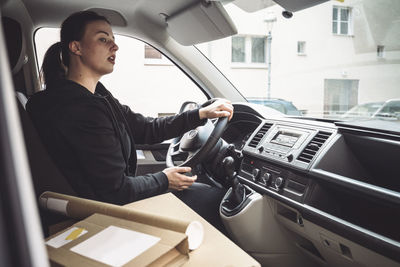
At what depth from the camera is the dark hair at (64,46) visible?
1.67m

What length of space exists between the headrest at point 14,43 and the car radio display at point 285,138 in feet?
4.56

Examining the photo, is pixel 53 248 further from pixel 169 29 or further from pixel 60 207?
pixel 169 29

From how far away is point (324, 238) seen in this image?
1.48 meters

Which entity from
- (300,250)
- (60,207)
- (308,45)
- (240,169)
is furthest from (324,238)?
(308,45)

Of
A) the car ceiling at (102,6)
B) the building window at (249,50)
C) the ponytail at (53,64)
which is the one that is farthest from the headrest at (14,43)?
the building window at (249,50)

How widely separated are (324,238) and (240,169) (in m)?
0.62

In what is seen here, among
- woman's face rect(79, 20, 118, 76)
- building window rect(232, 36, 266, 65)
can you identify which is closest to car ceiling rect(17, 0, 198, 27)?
woman's face rect(79, 20, 118, 76)

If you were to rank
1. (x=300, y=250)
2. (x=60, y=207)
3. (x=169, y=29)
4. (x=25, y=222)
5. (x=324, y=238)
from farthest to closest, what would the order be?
(x=169, y=29) < (x=300, y=250) < (x=324, y=238) < (x=60, y=207) < (x=25, y=222)

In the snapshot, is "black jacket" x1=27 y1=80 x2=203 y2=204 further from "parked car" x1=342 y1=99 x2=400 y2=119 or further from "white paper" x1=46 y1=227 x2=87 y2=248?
"parked car" x1=342 y1=99 x2=400 y2=119

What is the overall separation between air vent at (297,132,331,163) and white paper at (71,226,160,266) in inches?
37.0

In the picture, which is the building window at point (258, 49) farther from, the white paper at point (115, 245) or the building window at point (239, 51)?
the white paper at point (115, 245)

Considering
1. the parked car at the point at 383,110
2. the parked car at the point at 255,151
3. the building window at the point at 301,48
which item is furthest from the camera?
the building window at the point at 301,48

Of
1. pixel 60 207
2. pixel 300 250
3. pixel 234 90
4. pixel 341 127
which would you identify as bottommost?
pixel 300 250

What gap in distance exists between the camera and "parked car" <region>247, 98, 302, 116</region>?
7.45ft
